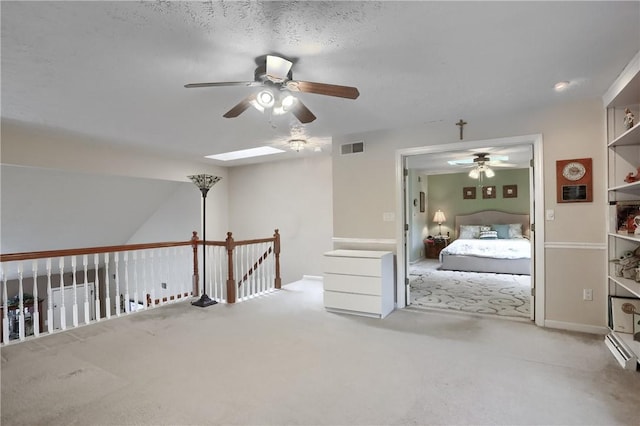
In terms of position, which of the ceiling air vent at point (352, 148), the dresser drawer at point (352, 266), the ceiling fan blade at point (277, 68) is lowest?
the dresser drawer at point (352, 266)

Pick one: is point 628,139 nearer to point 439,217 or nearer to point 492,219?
point 492,219

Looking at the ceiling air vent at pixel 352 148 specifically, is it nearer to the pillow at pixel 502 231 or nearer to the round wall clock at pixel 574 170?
the round wall clock at pixel 574 170

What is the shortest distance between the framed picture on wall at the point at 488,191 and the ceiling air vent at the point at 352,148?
5.54m

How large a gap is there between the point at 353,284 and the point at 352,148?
6.02 feet

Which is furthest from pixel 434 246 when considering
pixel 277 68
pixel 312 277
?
pixel 277 68

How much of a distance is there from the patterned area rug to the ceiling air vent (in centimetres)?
219

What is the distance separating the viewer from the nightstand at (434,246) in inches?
338

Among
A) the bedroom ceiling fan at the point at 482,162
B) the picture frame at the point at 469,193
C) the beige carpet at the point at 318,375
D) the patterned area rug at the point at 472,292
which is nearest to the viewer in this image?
the beige carpet at the point at 318,375

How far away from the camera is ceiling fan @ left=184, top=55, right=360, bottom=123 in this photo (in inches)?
85.7

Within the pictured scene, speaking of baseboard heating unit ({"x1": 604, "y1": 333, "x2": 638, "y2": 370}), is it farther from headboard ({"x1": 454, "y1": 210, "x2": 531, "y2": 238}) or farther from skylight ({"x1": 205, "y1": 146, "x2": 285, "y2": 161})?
headboard ({"x1": 454, "y1": 210, "x2": 531, "y2": 238})

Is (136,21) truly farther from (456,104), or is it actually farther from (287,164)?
(287,164)

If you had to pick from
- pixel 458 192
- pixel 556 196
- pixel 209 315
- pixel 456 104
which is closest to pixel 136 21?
pixel 456 104

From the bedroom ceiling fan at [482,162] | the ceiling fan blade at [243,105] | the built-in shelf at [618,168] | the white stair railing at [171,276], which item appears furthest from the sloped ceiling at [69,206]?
the built-in shelf at [618,168]

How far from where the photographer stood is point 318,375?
97.2 inches
